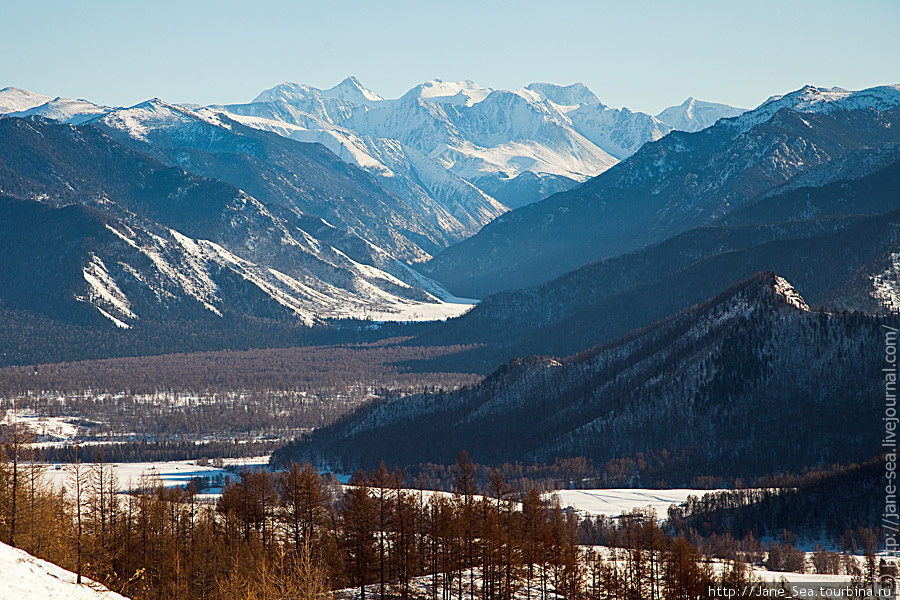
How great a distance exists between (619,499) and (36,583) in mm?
138535

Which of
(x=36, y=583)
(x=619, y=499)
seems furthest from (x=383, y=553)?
(x=619, y=499)

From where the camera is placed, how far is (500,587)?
87.7 m

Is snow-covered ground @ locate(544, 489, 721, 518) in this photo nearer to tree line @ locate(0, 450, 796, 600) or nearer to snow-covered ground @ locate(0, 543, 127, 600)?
tree line @ locate(0, 450, 796, 600)

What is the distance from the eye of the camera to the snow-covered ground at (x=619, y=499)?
174 metres

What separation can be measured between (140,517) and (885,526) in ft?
373

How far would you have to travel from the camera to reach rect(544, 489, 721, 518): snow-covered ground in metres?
174

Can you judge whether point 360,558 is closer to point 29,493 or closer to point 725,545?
point 29,493

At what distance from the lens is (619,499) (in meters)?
184

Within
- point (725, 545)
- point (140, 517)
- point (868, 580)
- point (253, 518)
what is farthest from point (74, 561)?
point (725, 545)

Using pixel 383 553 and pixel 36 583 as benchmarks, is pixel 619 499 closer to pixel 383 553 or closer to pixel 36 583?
pixel 383 553

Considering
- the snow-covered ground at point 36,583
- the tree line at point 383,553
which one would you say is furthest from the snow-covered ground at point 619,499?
the snow-covered ground at point 36,583

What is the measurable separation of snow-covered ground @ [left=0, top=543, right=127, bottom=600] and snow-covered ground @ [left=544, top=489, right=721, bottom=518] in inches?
4616

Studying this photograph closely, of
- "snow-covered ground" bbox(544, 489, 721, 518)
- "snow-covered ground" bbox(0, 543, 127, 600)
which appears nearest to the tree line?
"snow-covered ground" bbox(0, 543, 127, 600)

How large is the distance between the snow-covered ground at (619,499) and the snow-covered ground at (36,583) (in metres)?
117
